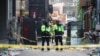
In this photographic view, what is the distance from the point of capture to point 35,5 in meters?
42.3

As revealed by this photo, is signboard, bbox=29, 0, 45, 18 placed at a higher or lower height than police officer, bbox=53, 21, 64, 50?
higher

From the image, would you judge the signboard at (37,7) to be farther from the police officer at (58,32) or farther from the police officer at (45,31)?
the police officer at (45,31)

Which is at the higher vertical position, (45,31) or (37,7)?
(37,7)

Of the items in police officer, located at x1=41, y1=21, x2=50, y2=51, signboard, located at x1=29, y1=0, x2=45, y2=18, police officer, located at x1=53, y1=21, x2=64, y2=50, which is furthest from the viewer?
signboard, located at x1=29, y1=0, x2=45, y2=18

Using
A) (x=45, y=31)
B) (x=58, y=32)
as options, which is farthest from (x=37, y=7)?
(x=45, y=31)

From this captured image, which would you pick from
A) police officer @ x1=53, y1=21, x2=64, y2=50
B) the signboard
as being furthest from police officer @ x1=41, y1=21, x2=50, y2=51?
the signboard

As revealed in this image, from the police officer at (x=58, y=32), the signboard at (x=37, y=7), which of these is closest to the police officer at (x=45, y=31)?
the police officer at (x=58, y=32)

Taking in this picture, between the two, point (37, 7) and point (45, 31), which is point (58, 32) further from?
point (37, 7)

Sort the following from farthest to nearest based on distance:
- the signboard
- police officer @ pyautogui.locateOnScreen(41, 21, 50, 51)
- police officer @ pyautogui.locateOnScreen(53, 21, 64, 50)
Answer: the signboard, police officer @ pyautogui.locateOnScreen(53, 21, 64, 50), police officer @ pyautogui.locateOnScreen(41, 21, 50, 51)

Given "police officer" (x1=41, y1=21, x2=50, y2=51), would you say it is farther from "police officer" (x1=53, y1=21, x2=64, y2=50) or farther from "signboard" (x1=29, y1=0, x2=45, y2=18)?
"signboard" (x1=29, y1=0, x2=45, y2=18)

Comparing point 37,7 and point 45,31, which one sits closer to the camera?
point 45,31

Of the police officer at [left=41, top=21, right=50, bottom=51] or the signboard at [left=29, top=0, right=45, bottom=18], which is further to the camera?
the signboard at [left=29, top=0, right=45, bottom=18]

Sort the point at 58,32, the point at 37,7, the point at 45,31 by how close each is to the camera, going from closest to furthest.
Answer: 1. the point at 45,31
2. the point at 58,32
3. the point at 37,7

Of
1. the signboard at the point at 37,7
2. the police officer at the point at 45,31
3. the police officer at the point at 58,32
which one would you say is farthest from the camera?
the signboard at the point at 37,7
